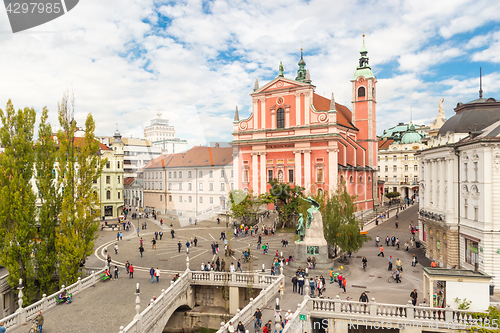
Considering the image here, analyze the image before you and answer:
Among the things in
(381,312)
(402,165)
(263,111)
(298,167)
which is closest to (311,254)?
(381,312)

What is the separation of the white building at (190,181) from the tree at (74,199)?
119 ft

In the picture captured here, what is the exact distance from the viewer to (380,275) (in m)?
25.4

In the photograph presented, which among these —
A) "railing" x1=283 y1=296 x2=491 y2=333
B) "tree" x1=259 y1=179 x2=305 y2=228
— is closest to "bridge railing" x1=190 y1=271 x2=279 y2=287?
"railing" x1=283 y1=296 x2=491 y2=333

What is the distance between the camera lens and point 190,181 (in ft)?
218

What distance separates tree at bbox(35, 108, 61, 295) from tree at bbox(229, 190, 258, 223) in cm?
2518

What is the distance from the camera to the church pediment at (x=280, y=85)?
52556 millimetres

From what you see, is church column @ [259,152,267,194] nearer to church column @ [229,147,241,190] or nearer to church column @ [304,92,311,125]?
church column @ [229,147,241,190]

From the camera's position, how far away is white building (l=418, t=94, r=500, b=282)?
22.8 m

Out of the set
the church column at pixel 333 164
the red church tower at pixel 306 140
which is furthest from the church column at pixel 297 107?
the church column at pixel 333 164

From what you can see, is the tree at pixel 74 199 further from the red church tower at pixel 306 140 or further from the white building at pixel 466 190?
the red church tower at pixel 306 140

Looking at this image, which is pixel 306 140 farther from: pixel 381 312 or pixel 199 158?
pixel 381 312

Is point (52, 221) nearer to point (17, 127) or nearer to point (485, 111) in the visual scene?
point (17, 127)

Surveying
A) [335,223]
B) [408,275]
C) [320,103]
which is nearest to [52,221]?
[335,223]

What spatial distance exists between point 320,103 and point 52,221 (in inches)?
1804
